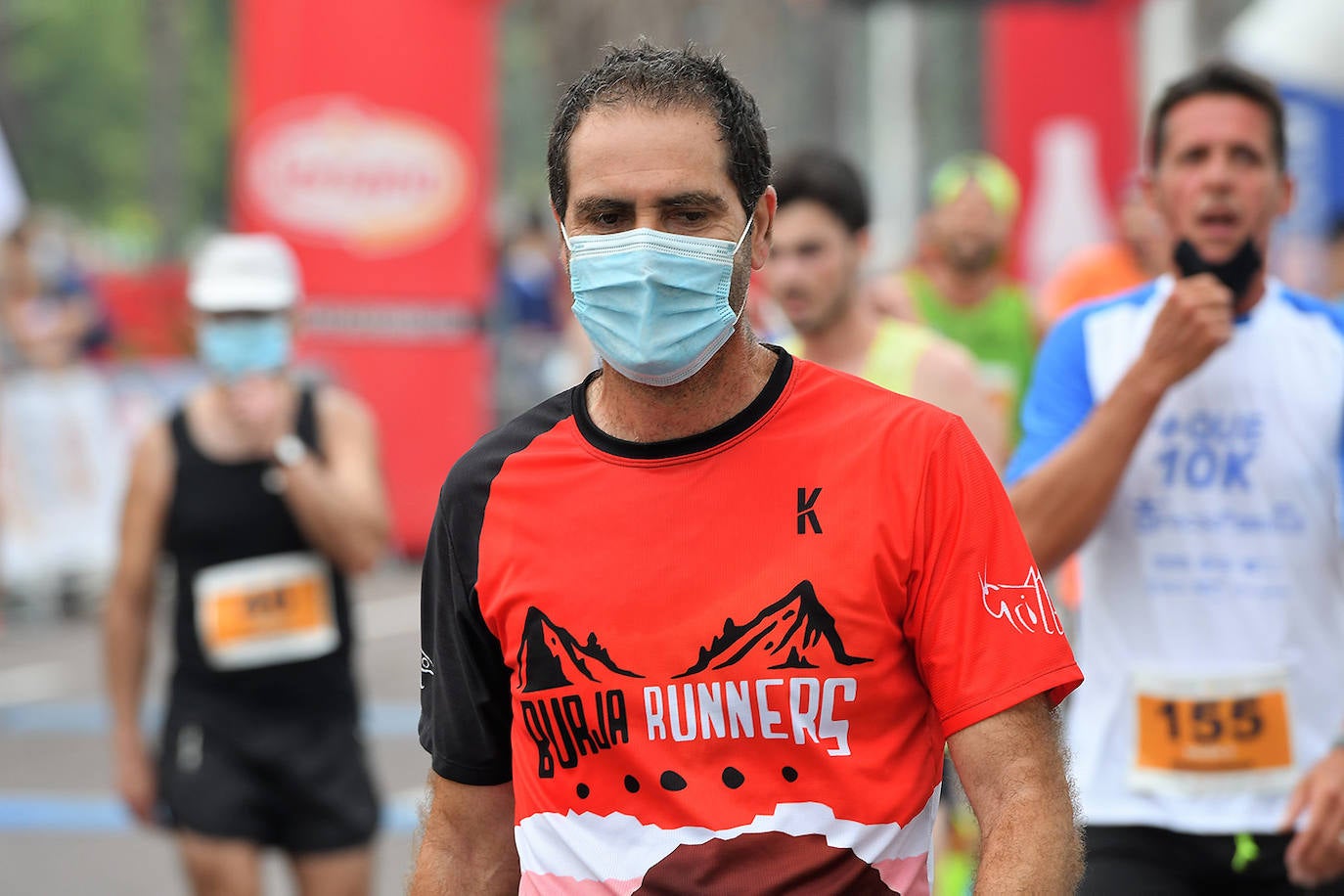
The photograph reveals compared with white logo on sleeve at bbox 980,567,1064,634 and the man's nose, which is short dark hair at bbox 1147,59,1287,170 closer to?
the man's nose

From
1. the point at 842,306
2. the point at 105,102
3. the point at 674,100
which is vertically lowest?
the point at 105,102

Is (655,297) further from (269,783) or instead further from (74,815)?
(74,815)

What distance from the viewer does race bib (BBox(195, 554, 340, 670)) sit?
5.65m

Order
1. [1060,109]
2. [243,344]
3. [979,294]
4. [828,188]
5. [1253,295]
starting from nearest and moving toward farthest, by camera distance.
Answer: [1253,295] → [828,188] → [243,344] → [979,294] → [1060,109]

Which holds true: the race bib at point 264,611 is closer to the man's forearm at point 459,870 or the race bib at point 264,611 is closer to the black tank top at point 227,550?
the black tank top at point 227,550

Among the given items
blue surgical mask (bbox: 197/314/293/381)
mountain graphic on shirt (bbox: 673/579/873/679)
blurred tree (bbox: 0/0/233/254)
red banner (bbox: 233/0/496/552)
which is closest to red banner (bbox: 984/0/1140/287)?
red banner (bbox: 233/0/496/552)

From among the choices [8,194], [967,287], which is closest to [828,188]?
[967,287]

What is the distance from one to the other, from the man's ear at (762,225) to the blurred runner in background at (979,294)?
5.19 metres

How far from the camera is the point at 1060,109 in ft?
57.7

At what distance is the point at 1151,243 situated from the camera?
314 inches

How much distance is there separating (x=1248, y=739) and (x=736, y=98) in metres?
1.90

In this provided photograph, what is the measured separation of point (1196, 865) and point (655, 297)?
1896 mm

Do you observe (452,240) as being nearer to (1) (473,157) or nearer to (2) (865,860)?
(1) (473,157)

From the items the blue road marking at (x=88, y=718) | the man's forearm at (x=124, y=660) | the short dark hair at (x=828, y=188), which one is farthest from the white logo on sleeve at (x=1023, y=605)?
the blue road marking at (x=88, y=718)
